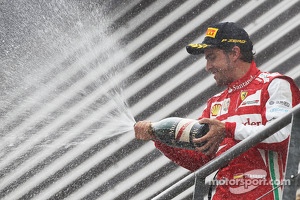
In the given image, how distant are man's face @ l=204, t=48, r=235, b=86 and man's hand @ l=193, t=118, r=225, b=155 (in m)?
0.42

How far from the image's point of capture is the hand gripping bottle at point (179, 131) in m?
3.46

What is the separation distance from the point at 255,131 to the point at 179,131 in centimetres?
36

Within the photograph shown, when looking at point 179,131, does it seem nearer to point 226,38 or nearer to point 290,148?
point 226,38

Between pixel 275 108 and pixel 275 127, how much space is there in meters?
0.54

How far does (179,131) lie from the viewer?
11.6ft

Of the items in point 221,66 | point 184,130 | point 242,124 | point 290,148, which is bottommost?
point 290,148

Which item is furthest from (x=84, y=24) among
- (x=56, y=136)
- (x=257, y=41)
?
(x=257, y=41)

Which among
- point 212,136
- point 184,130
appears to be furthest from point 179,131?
point 212,136

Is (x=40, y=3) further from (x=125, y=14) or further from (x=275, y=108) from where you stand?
(x=275, y=108)

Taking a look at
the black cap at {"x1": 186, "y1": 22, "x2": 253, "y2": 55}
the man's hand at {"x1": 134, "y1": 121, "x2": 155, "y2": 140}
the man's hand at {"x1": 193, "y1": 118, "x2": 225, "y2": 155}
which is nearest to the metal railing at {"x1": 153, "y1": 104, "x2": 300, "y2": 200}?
the man's hand at {"x1": 193, "y1": 118, "x2": 225, "y2": 155}

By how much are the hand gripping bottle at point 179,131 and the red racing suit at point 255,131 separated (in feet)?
0.42

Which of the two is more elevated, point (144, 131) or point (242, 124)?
point (144, 131)

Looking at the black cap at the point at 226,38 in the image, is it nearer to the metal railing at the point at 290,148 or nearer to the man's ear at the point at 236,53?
the man's ear at the point at 236,53

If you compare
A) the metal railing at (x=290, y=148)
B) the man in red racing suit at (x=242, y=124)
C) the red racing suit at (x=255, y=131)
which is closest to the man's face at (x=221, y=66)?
the man in red racing suit at (x=242, y=124)
